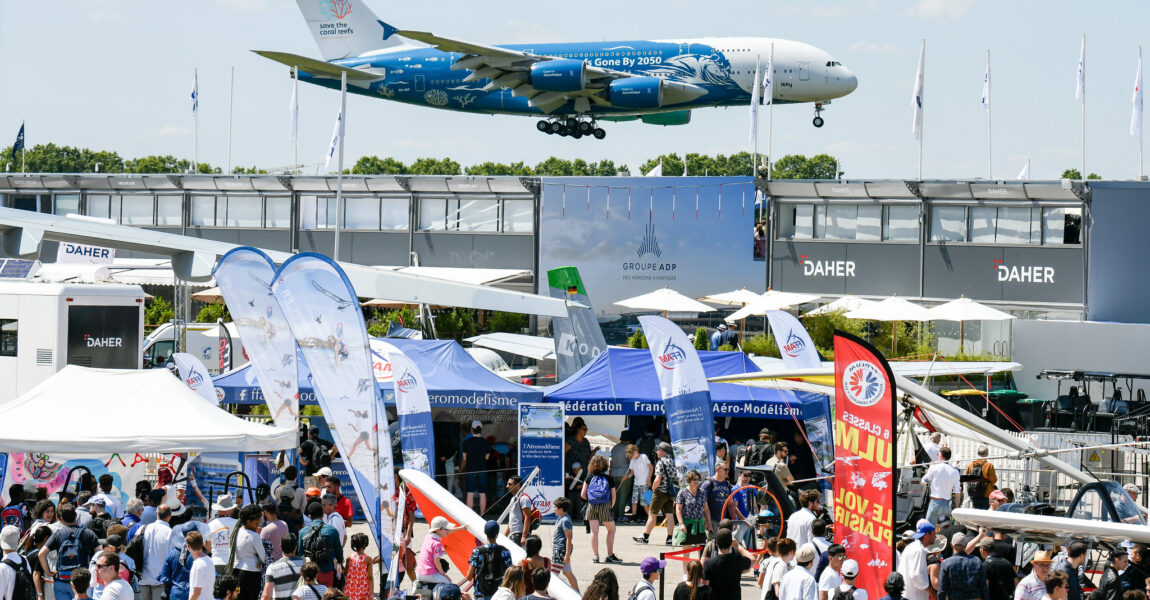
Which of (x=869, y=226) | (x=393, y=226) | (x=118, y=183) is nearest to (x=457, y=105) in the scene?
(x=393, y=226)

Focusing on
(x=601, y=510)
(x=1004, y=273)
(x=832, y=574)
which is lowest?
(x=601, y=510)

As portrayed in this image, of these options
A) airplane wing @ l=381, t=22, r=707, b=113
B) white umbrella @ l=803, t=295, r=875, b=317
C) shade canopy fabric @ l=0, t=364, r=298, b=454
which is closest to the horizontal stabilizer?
airplane wing @ l=381, t=22, r=707, b=113

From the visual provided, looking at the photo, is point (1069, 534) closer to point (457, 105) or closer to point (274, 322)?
point (274, 322)

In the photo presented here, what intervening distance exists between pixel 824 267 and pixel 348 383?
27.2 m

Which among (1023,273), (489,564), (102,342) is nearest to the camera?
(489,564)

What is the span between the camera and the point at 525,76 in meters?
43.9

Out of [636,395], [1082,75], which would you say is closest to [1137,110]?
[1082,75]

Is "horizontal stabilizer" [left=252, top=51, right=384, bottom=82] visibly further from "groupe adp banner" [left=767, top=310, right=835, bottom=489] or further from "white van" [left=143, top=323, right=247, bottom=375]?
"groupe adp banner" [left=767, top=310, right=835, bottom=489]

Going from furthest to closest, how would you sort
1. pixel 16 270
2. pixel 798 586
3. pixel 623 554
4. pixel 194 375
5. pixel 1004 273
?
pixel 1004 273
pixel 16 270
pixel 194 375
pixel 623 554
pixel 798 586

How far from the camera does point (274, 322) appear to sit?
546 inches

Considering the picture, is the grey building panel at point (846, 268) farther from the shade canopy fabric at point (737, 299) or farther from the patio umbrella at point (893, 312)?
the patio umbrella at point (893, 312)

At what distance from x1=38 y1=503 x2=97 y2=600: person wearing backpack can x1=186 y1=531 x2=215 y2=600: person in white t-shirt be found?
1039mm

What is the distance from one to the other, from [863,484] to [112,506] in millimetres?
7132

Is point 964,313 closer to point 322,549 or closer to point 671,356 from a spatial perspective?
point 671,356
